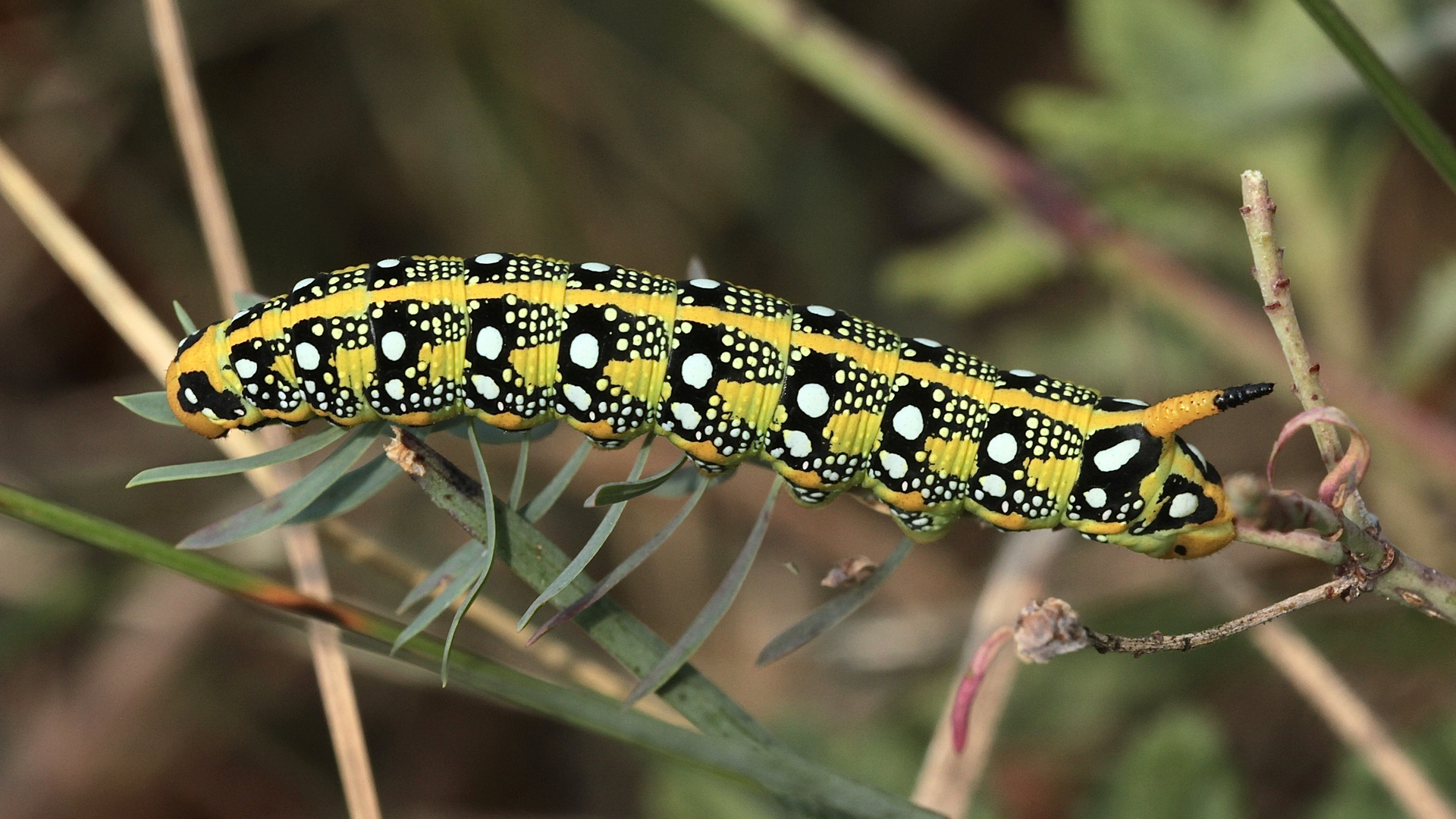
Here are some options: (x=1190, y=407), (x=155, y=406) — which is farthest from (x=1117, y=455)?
(x=155, y=406)

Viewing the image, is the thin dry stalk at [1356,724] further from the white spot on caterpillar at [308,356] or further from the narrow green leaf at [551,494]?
the white spot on caterpillar at [308,356]

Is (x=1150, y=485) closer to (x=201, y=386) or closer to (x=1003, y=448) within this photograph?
(x=1003, y=448)

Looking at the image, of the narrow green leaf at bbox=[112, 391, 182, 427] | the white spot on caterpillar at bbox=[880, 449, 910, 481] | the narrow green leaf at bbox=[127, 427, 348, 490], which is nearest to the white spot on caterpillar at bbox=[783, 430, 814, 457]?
the white spot on caterpillar at bbox=[880, 449, 910, 481]

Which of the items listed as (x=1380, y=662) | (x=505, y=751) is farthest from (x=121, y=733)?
(x=1380, y=662)

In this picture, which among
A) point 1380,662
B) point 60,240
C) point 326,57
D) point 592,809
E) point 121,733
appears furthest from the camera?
point 326,57

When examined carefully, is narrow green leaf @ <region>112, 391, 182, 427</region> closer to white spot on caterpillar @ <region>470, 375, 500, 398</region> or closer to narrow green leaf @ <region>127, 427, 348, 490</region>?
narrow green leaf @ <region>127, 427, 348, 490</region>

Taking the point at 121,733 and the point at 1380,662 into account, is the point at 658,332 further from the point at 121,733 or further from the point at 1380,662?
the point at 121,733

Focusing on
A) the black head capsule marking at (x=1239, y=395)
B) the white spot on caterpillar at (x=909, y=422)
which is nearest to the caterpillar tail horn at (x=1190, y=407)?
the black head capsule marking at (x=1239, y=395)
